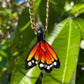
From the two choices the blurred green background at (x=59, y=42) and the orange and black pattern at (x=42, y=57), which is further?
the blurred green background at (x=59, y=42)

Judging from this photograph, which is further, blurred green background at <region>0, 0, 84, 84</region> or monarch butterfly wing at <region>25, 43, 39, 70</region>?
blurred green background at <region>0, 0, 84, 84</region>

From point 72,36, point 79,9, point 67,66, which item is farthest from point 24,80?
point 79,9

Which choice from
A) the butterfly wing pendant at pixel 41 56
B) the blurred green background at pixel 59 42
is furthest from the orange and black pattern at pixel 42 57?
the blurred green background at pixel 59 42

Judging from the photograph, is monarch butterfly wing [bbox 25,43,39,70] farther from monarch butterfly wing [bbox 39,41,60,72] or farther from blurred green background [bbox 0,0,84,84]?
blurred green background [bbox 0,0,84,84]

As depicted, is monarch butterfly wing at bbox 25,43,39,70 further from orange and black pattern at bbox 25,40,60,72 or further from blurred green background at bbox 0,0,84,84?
blurred green background at bbox 0,0,84,84

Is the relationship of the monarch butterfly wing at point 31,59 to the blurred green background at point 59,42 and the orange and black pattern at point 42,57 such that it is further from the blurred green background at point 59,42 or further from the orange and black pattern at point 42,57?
the blurred green background at point 59,42

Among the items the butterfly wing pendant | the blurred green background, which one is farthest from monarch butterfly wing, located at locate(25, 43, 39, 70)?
the blurred green background

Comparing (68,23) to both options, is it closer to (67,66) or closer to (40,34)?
(67,66)

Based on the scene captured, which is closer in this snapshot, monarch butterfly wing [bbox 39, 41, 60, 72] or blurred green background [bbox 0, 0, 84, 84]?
monarch butterfly wing [bbox 39, 41, 60, 72]
